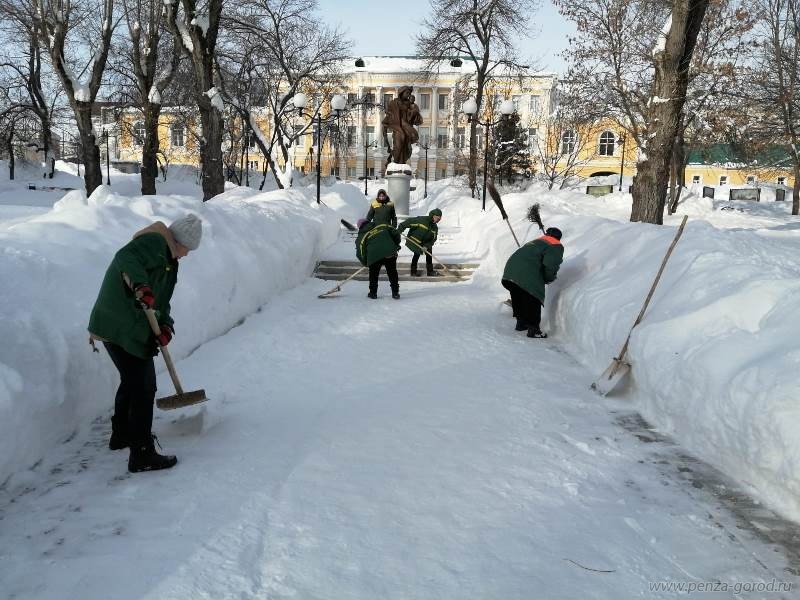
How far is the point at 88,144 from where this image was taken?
19.8m

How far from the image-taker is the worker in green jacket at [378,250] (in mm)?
9484

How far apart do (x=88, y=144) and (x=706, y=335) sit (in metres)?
20.2

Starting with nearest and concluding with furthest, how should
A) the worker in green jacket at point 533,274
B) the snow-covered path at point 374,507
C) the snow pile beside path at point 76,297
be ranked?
1. the snow-covered path at point 374,507
2. the snow pile beside path at point 76,297
3. the worker in green jacket at point 533,274

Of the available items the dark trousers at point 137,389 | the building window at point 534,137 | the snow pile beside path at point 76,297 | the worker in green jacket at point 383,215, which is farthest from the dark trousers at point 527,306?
the building window at point 534,137

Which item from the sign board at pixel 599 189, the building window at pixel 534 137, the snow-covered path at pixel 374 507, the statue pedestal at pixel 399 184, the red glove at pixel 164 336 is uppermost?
the building window at pixel 534 137

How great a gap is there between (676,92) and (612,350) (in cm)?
646

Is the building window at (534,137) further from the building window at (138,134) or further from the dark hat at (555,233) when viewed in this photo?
the dark hat at (555,233)

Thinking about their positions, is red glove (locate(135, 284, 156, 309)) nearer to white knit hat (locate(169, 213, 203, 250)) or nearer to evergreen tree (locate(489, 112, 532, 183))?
white knit hat (locate(169, 213, 203, 250))

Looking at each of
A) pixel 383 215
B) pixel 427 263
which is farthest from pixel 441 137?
pixel 383 215

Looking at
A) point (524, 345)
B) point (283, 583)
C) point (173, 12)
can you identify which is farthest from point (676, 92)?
point (173, 12)

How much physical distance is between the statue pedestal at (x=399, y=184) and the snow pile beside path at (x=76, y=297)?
1140cm

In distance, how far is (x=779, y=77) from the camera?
23641 millimetres

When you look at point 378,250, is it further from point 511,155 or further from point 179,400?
point 511,155

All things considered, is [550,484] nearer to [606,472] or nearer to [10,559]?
[606,472]
